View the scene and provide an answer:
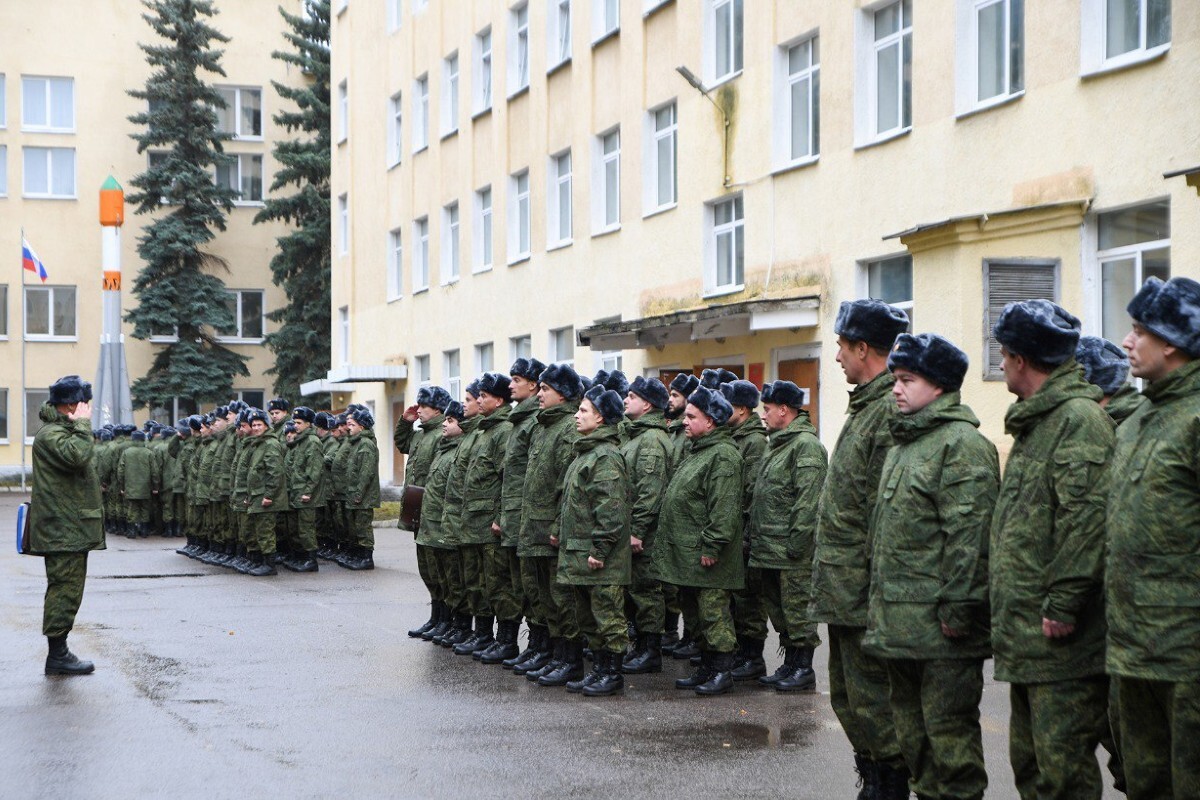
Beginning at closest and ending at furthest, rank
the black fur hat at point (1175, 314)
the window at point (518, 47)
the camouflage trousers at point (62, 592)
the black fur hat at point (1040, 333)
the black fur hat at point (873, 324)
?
the black fur hat at point (1175, 314) < the black fur hat at point (1040, 333) < the black fur hat at point (873, 324) < the camouflage trousers at point (62, 592) < the window at point (518, 47)

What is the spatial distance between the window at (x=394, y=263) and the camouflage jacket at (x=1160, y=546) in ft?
109

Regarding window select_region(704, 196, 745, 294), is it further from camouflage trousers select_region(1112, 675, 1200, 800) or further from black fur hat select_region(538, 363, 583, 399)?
camouflage trousers select_region(1112, 675, 1200, 800)

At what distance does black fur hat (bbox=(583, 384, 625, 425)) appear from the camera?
999 centimetres

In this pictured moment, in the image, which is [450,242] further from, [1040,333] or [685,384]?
[1040,333]

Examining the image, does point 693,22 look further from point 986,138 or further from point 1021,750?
point 1021,750

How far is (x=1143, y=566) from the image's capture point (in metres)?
4.87

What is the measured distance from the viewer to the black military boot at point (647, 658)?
10.9 m

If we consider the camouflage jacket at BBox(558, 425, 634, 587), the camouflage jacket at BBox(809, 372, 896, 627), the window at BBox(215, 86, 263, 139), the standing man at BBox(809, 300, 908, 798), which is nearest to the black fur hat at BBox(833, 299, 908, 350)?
the standing man at BBox(809, 300, 908, 798)

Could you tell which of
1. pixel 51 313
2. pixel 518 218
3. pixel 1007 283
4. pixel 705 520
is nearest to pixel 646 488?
pixel 705 520

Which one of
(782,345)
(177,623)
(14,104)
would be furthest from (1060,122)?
(14,104)

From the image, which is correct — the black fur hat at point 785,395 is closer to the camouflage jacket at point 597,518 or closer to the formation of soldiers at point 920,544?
the formation of soldiers at point 920,544

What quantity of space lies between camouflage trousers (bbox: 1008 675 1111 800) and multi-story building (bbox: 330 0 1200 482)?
866 centimetres

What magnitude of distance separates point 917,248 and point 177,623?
8693 mm

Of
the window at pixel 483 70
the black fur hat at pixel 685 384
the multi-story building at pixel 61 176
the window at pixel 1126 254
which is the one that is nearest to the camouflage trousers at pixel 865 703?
the black fur hat at pixel 685 384
